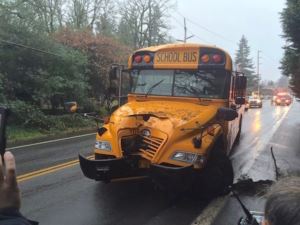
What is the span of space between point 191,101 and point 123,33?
146 feet

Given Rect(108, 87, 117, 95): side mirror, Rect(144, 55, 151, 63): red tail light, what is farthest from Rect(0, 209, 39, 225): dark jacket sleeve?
Rect(108, 87, 117, 95): side mirror

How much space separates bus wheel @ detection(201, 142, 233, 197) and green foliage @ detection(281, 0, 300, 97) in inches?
480

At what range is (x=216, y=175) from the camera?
6859 mm

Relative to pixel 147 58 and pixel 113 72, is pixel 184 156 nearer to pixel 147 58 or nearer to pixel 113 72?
pixel 147 58

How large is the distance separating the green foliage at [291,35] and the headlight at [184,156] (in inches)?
508

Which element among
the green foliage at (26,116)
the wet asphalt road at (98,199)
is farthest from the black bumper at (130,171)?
the green foliage at (26,116)

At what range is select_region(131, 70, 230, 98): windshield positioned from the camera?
8.22 metres

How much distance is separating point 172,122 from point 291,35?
13823 millimetres

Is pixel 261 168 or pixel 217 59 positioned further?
pixel 261 168

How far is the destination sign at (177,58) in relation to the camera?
839cm

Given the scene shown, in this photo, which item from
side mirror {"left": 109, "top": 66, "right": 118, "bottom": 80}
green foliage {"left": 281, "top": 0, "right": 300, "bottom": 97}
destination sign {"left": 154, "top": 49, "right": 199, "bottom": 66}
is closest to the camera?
destination sign {"left": 154, "top": 49, "right": 199, "bottom": 66}

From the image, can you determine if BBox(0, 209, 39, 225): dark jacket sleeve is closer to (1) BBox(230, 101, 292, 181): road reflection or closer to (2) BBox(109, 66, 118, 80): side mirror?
(1) BBox(230, 101, 292, 181): road reflection

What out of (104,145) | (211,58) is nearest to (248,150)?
(211,58)

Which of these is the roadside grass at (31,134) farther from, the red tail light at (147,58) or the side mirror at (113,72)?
the red tail light at (147,58)
